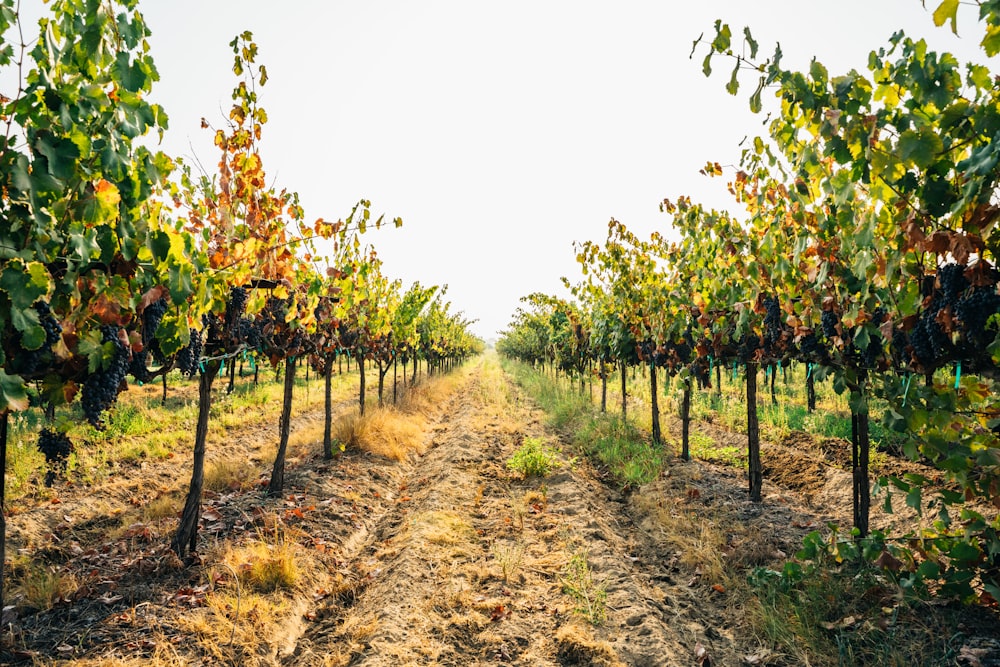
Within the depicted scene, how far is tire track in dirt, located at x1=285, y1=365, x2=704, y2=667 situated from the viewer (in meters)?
4.18

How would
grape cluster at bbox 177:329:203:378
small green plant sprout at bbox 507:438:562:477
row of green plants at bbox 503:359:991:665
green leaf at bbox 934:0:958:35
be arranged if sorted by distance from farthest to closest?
small green plant sprout at bbox 507:438:562:477, grape cluster at bbox 177:329:203:378, row of green plants at bbox 503:359:991:665, green leaf at bbox 934:0:958:35

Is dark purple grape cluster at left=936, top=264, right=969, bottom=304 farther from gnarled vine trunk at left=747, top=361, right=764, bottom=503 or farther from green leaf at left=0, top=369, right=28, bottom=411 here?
green leaf at left=0, top=369, right=28, bottom=411

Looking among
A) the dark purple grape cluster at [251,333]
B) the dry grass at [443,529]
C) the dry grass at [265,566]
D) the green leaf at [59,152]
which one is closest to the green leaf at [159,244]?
the green leaf at [59,152]

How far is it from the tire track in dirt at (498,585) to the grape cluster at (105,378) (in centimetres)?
263

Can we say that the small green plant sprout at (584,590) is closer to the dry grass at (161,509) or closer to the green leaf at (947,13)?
the green leaf at (947,13)

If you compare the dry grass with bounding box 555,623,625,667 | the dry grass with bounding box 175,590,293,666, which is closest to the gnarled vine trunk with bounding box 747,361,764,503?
the dry grass with bounding box 555,623,625,667

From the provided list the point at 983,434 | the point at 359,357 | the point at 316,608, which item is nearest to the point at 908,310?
the point at 983,434

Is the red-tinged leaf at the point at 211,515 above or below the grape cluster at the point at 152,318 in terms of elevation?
below

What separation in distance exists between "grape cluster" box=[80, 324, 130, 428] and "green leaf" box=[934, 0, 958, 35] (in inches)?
170

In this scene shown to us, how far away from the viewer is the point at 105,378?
9.84 feet

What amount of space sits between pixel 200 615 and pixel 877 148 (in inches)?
229

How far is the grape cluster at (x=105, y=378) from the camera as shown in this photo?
2.97 meters

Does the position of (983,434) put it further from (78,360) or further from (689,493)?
(78,360)

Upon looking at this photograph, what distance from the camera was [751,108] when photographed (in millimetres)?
2941
